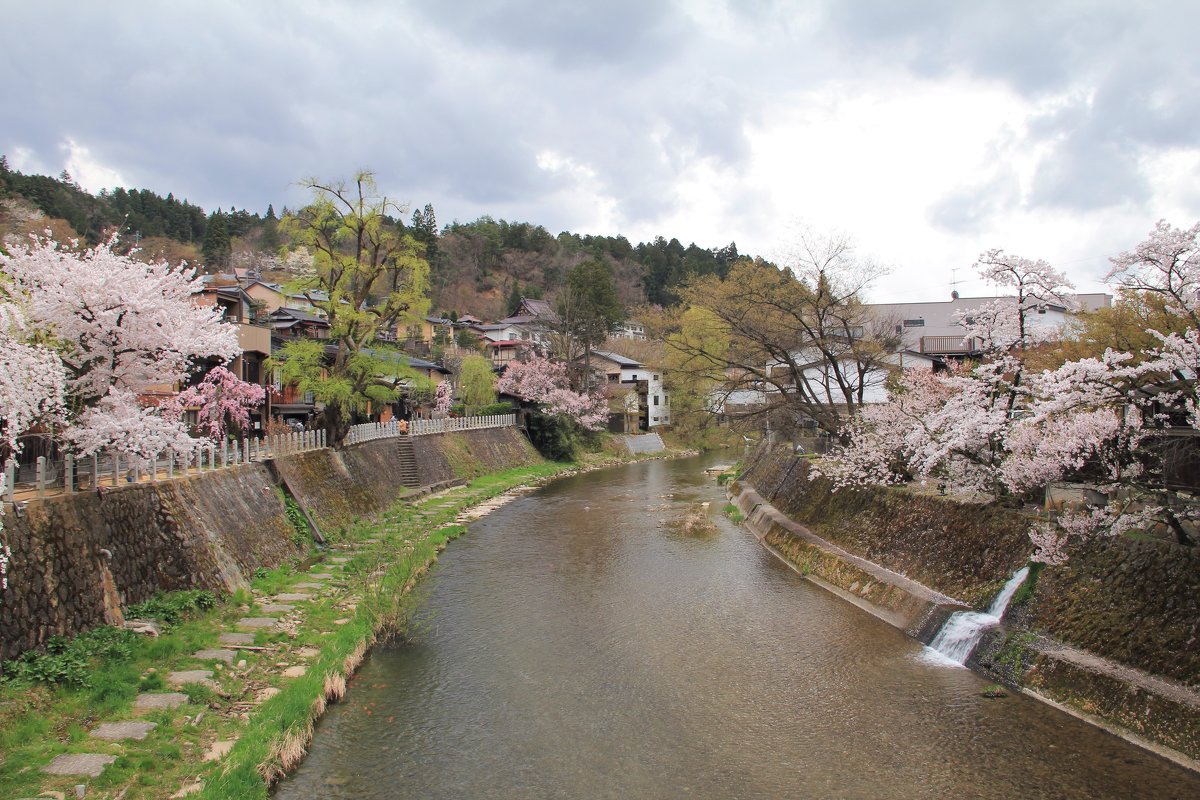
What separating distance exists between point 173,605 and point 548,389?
37.1 metres

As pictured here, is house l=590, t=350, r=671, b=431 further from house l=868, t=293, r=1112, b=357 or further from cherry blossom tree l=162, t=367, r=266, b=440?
cherry blossom tree l=162, t=367, r=266, b=440

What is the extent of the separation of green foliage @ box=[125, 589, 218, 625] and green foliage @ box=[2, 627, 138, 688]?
0.88m

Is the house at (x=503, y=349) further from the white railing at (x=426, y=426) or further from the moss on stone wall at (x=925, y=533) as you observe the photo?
the moss on stone wall at (x=925, y=533)

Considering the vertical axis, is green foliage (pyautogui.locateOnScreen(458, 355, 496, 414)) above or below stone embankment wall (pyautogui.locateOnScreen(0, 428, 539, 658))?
above

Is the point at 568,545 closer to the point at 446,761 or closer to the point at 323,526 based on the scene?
the point at 323,526

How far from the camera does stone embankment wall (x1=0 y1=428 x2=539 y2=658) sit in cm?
974

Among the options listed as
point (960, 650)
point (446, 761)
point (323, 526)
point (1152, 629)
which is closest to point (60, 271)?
point (446, 761)

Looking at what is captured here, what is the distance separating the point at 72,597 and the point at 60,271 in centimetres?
511

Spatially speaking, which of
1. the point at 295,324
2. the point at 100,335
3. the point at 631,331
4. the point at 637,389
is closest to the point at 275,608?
the point at 100,335

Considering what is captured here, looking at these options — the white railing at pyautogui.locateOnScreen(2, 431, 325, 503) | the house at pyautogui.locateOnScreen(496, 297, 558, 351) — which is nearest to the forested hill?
the house at pyautogui.locateOnScreen(496, 297, 558, 351)

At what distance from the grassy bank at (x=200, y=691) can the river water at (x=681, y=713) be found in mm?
558

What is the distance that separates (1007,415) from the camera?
44.9ft

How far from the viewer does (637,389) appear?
62.1 metres

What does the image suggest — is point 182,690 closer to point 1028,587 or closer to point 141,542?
point 141,542
